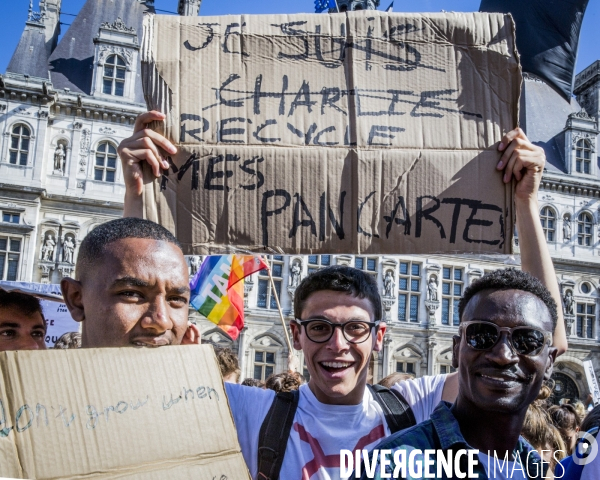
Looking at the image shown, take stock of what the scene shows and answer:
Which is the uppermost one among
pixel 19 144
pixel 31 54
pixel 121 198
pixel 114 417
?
pixel 31 54

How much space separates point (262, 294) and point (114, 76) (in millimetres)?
8313

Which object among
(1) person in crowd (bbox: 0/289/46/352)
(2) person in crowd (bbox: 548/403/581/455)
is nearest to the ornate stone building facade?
(2) person in crowd (bbox: 548/403/581/455)

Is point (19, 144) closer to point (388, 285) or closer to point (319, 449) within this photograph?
point (388, 285)

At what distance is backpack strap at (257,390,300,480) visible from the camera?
6.63 feet

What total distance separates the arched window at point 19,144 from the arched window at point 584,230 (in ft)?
62.2

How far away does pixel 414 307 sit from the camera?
21906mm

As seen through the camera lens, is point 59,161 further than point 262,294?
No

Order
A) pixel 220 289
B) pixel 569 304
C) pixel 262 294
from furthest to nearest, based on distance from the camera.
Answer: pixel 569 304 → pixel 262 294 → pixel 220 289

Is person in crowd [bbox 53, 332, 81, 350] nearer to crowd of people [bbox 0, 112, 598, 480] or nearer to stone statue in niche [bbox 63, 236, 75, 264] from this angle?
crowd of people [bbox 0, 112, 598, 480]

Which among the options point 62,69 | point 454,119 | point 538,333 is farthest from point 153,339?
point 62,69

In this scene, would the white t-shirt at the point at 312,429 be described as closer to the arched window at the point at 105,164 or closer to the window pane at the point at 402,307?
the arched window at the point at 105,164

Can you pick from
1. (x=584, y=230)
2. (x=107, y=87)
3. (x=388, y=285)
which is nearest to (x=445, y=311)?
(x=388, y=285)

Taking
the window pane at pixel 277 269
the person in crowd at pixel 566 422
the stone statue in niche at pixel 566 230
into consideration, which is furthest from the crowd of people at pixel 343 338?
the stone statue in niche at pixel 566 230

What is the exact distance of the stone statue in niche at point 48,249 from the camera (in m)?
18.3
